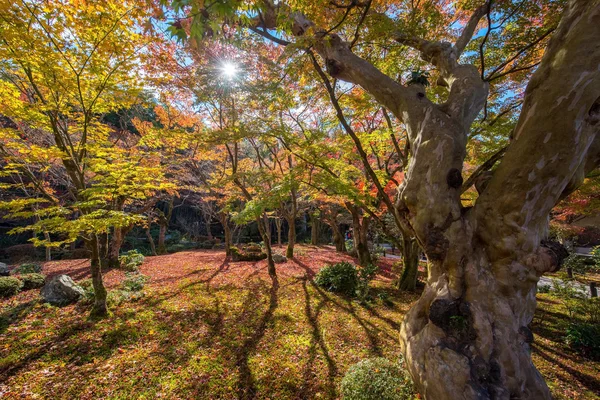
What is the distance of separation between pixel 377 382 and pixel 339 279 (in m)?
4.77

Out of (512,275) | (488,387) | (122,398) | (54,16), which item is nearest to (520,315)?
(512,275)

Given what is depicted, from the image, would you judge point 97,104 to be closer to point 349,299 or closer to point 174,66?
point 174,66

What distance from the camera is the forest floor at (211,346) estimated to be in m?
3.67

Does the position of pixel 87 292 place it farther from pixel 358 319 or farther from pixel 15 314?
pixel 358 319

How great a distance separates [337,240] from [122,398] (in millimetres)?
16356

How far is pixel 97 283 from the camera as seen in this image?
5.46m

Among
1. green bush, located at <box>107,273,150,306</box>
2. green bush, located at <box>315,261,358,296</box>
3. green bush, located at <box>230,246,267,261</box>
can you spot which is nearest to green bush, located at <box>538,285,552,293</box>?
green bush, located at <box>315,261,358,296</box>

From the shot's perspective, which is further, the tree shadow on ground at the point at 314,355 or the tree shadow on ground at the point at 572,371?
the tree shadow on ground at the point at 572,371

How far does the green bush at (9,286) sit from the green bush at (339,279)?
29.5ft

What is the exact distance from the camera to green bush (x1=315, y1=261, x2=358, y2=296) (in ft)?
26.1

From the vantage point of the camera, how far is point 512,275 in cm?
252

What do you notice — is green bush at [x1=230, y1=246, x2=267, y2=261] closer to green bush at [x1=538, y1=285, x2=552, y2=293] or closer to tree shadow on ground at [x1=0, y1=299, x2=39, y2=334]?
tree shadow on ground at [x1=0, y1=299, x2=39, y2=334]

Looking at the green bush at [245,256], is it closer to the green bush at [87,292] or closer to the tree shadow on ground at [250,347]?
the tree shadow on ground at [250,347]

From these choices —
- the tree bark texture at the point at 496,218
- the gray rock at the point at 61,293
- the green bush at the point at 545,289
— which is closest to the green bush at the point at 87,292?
the gray rock at the point at 61,293
